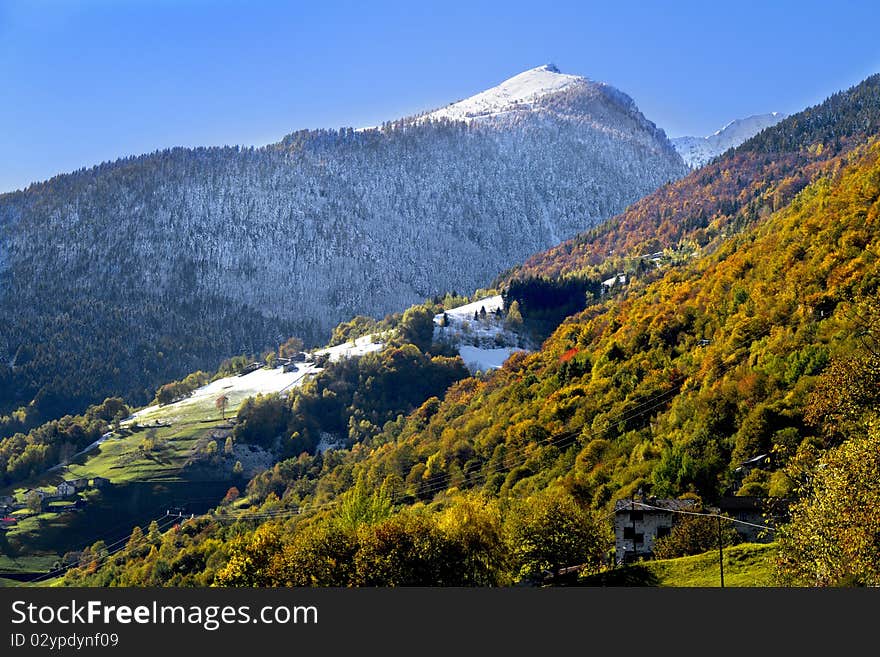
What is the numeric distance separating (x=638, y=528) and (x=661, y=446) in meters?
29.7

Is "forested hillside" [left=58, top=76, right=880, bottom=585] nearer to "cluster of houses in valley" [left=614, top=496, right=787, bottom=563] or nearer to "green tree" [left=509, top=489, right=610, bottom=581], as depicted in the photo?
"green tree" [left=509, top=489, right=610, bottom=581]

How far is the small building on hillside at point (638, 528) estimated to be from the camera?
87000 millimetres

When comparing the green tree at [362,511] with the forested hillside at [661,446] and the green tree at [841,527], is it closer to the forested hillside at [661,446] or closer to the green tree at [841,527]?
the forested hillside at [661,446]

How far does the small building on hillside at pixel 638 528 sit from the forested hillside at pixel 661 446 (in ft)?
4.77

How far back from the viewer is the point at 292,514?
198 m

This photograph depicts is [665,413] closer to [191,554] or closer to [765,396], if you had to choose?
[765,396]

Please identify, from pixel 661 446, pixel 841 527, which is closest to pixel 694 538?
pixel 841 527

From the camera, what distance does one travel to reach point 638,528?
3465 inches

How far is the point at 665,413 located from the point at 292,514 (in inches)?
3538

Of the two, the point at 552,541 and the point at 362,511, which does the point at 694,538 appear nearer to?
the point at 552,541

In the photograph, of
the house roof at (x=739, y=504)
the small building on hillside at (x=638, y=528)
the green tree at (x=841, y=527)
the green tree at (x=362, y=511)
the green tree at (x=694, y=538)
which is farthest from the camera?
the green tree at (x=362, y=511)

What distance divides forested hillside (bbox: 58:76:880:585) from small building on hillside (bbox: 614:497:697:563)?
57.2 inches

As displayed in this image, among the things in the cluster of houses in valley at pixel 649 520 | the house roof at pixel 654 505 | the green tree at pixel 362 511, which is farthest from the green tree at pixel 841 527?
the green tree at pixel 362 511

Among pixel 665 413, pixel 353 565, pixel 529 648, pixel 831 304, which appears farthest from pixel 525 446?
pixel 529 648
